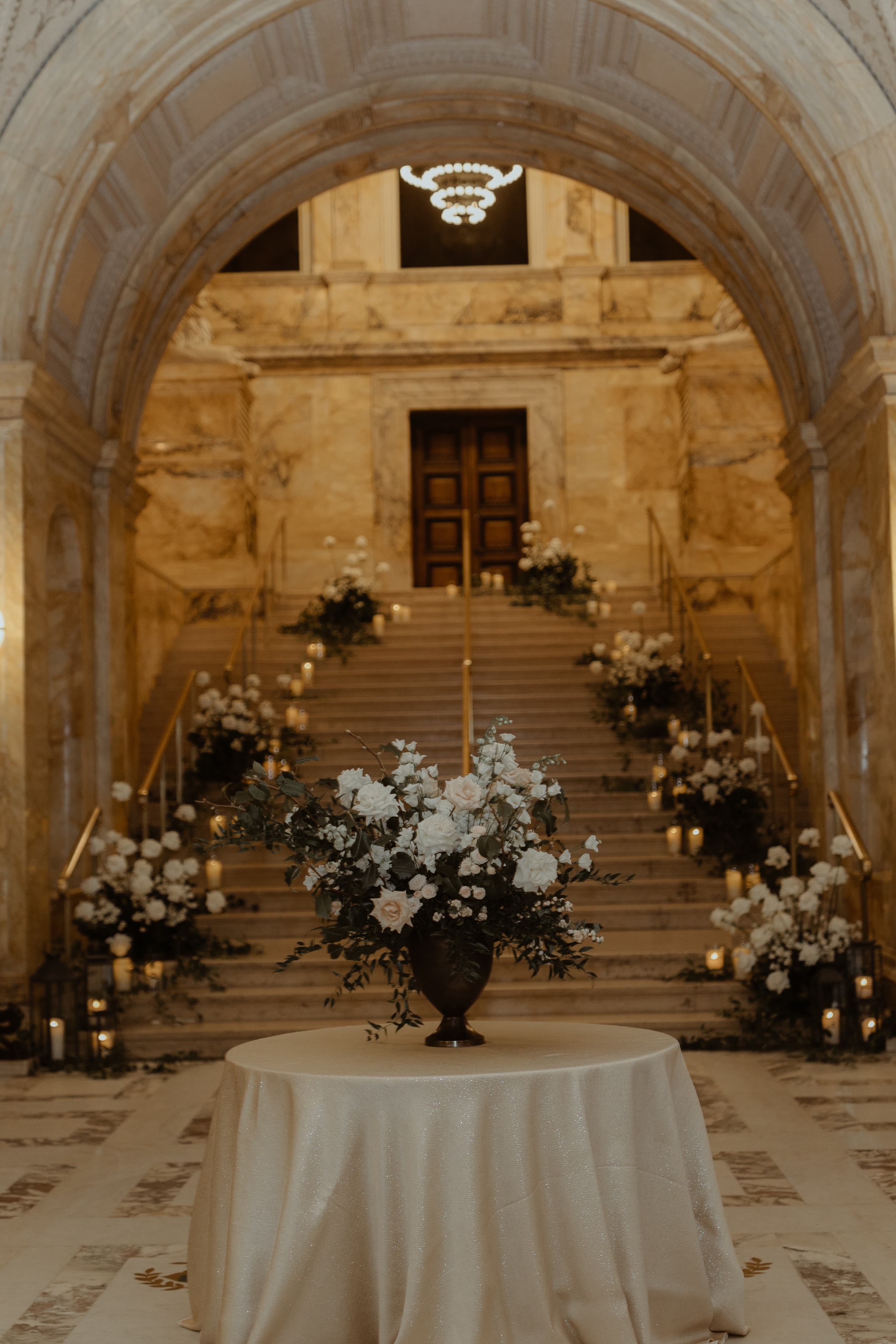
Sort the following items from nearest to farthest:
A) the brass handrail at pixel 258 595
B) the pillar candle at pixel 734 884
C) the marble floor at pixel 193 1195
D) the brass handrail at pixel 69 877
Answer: the marble floor at pixel 193 1195, the brass handrail at pixel 69 877, the pillar candle at pixel 734 884, the brass handrail at pixel 258 595

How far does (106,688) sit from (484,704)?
3507mm

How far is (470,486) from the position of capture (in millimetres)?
18141

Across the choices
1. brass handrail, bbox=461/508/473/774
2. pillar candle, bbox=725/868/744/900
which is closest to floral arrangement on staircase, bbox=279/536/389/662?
brass handrail, bbox=461/508/473/774

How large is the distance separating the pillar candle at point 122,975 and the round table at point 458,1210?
192 inches

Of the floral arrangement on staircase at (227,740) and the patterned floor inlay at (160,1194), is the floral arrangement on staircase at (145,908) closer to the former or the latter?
the floral arrangement on staircase at (227,740)

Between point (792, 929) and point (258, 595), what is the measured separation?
821 cm

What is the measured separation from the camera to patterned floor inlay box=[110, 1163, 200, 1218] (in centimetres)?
495

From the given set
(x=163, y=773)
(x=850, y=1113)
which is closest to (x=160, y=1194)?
(x=850, y=1113)

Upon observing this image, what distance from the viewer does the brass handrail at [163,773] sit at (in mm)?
9445

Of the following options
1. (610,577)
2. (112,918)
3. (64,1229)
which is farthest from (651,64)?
(610,577)

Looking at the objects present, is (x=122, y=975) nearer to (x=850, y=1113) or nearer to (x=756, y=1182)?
(x=850, y=1113)

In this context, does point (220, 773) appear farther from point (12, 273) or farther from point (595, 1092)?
point (595, 1092)

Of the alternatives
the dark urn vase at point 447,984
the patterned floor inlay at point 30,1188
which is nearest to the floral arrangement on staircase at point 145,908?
the patterned floor inlay at point 30,1188

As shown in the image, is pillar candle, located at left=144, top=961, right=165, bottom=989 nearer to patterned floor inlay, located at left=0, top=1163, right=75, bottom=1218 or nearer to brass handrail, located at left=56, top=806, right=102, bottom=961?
brass handrail, located at left=56, top=806, right=102, bottom=961
